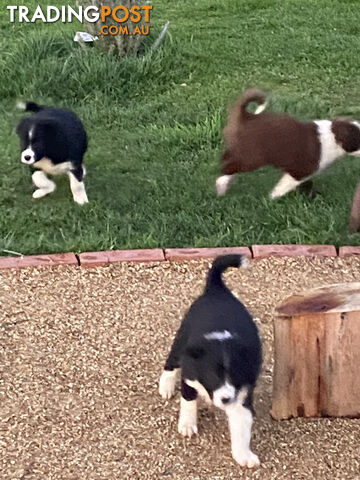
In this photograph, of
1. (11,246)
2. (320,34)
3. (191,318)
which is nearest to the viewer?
(191,318)

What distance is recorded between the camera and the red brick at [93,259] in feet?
14.7

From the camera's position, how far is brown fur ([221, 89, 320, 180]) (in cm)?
498

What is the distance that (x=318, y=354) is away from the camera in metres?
3.25

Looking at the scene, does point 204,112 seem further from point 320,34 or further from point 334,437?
point 334,437

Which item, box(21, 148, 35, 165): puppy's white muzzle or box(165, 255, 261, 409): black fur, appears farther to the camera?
box(21, 148, 35, 165): puppy's white muzzle

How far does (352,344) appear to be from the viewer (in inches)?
126

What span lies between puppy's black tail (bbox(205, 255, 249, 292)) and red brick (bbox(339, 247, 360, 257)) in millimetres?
1533

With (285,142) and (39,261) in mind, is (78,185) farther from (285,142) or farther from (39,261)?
(285,142)

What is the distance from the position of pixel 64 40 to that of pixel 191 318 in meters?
5.05

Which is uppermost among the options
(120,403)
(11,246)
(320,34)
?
(120,403)

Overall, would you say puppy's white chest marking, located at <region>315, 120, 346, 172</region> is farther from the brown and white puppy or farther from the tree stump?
the tree stump

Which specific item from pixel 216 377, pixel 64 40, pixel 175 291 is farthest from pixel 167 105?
pixel 216 377

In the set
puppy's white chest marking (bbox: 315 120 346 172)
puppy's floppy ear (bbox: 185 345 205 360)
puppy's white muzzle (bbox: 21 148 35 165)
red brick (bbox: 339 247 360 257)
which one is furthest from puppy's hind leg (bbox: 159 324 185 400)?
puppy's white chest marking (bbox: 315 120 346 172)

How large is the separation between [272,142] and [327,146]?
0.35 metres
